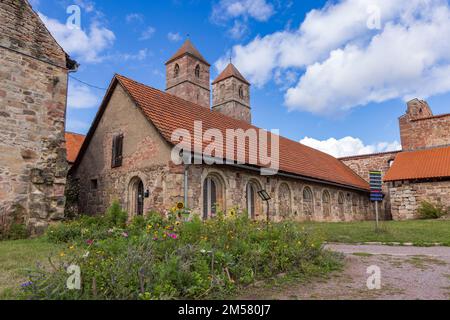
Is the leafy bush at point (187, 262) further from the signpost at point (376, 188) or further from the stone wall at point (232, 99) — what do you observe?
the stone wall at point (232, 99)

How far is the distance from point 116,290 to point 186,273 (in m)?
0.86

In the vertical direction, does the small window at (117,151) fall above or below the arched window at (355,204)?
above

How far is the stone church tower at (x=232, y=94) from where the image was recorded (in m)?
40.9

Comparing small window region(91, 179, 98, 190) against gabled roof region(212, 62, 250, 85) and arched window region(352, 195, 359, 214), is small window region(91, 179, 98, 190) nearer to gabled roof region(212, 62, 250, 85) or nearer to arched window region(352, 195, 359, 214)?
arched window region(352, 195, 359, 214)

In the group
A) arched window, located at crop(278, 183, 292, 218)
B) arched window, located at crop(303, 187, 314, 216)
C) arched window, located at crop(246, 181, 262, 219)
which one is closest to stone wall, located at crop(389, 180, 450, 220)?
arched window, located at crop(303, 187, 314, 216)

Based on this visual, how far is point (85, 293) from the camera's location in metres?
3.48

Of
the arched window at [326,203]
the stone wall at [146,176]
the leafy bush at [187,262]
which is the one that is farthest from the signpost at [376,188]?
the arched window at [326,203]

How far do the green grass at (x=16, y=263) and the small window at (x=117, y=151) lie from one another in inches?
200

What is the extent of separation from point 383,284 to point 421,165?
826 inches

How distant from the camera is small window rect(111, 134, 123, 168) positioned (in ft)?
44.7
